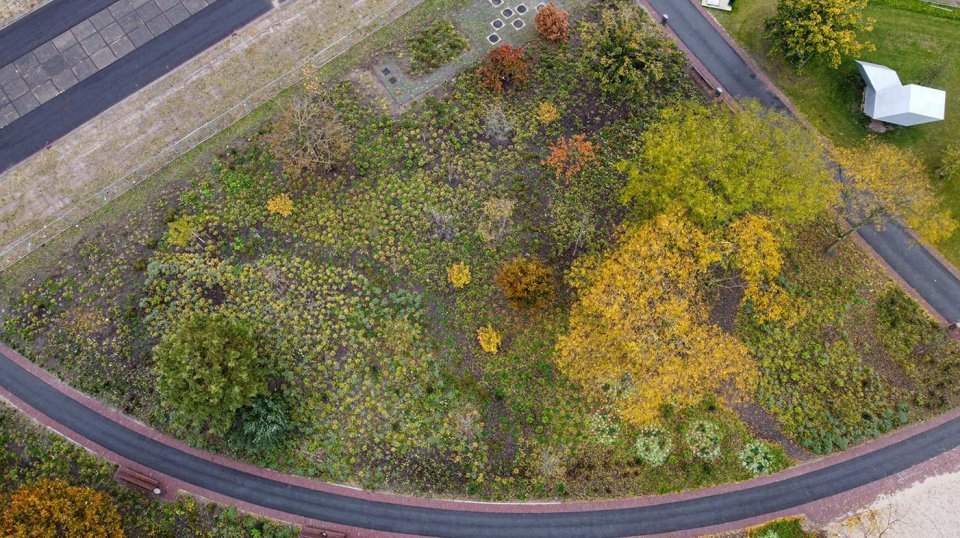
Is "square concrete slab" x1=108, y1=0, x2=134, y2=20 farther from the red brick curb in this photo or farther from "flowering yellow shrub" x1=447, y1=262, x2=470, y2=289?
"flowering yellow shrub" x1=447, y1=262, x2=470, y2=289

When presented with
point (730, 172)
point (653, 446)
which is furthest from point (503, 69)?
point (653, 446)

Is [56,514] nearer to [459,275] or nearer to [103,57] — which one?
[459,275]

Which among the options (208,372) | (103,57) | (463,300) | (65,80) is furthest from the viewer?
(103,57)

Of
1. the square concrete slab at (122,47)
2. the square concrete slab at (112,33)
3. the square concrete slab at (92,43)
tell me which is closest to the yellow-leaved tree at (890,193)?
the square concrete slab at (122,47)

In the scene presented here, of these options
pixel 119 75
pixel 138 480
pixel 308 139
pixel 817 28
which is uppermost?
pixel 119 75

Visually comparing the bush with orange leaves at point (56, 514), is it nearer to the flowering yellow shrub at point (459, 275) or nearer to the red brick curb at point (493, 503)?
the red brick curb at point (493, 503)

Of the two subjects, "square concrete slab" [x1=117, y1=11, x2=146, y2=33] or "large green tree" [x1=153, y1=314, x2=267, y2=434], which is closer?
"large green tree" [x1=153, y1=314, x2=267, y2=434]

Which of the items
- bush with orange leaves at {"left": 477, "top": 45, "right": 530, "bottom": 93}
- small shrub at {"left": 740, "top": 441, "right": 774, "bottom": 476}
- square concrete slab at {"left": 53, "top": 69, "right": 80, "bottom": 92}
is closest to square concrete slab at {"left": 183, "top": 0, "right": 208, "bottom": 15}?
square concrete slab at {"left": 53, "top": 69, "right": 80, "bottom": 92}
